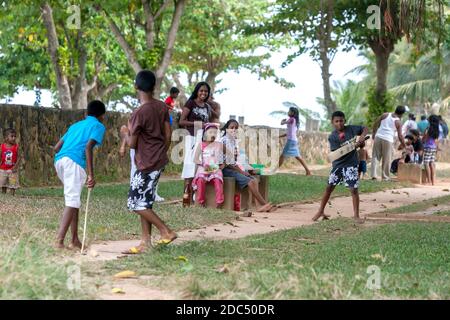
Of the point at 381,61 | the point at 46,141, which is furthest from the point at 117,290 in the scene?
the point at 381,61

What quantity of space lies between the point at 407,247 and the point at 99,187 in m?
9.75

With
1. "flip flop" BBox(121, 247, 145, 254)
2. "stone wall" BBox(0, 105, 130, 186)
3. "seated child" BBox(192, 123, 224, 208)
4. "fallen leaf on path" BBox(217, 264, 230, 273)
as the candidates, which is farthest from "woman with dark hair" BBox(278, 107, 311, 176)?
"fallen leaf on path" BBox(217, 264, 230, 273)

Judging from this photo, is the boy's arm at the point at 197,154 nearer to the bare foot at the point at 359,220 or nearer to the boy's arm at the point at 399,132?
the bare foot at the point at 359,220

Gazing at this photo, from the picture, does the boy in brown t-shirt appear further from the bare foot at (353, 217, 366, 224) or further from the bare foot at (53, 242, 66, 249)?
the bare foot at (353, 217, 366, 224)

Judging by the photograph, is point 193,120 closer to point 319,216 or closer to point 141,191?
point 319,216

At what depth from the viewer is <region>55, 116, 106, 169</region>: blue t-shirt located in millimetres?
9406

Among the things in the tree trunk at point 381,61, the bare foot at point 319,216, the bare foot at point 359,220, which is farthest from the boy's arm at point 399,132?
the bare foot at point 359,220

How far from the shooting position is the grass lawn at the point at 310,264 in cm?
669

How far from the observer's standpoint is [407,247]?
32.1 ft

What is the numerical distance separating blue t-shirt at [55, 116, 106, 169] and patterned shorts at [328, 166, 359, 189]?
4.57 m

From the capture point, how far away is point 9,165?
15805 millimetres
